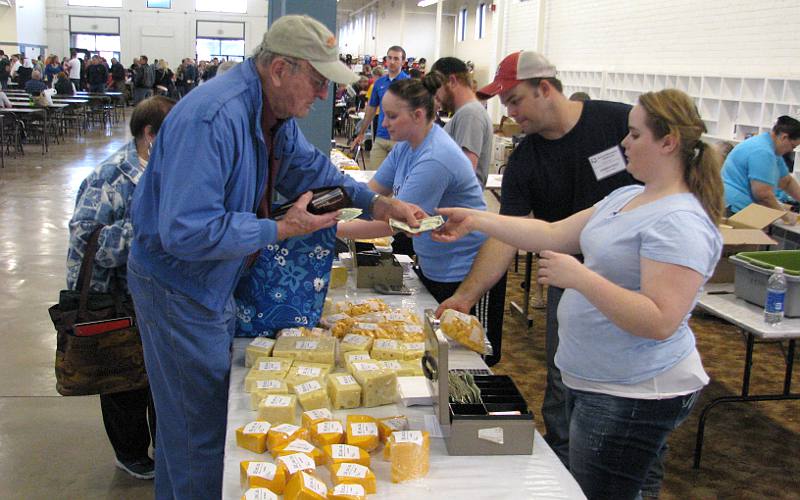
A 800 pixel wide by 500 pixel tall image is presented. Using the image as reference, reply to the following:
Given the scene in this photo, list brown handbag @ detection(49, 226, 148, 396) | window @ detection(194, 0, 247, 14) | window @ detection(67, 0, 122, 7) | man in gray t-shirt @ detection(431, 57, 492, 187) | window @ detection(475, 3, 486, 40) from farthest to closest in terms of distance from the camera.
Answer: window @ detection(194, 0, 247, 14), window @ detection(67, 0, 122, 7), window @ detection(475, 3, 486, 40), man in gray t-shirt @ detection(431, 57, 492, 187), brown handbag @ detection(49, 226, 148, 396)

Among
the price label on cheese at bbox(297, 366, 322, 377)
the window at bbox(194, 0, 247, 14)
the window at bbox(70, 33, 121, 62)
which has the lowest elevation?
the price label on cheese at bbox(297, 366, 322, 377)

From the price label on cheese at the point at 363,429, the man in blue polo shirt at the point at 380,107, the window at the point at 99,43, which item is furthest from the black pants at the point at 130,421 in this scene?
the window at the point at 99,43

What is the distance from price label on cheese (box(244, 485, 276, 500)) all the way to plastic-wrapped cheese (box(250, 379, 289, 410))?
0.45 metres

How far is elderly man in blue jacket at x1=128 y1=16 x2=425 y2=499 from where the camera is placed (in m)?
1.88

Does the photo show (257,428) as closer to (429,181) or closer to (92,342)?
(92,342)

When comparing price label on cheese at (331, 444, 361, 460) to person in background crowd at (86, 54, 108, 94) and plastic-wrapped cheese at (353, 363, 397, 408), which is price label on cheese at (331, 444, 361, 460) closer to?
plastic-wrapped cheese at (353, 363, 397, 408)

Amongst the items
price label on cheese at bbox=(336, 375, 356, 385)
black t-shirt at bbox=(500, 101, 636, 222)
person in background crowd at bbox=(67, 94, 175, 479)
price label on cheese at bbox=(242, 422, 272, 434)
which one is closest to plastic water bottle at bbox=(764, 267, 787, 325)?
black t-shirt at bbox=(500, 101, 636, 222)

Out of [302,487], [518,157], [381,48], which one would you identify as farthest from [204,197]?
[381,48]

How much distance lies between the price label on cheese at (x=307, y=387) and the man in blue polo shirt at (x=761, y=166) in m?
4.48

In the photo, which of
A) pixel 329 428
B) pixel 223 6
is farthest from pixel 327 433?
pixel 223 6

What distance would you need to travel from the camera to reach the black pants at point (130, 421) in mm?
3080

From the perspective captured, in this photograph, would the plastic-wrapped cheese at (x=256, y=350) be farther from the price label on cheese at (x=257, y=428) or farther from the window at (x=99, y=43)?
the window at (x=99, y=43)

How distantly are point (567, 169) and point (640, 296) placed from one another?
1.21 metres

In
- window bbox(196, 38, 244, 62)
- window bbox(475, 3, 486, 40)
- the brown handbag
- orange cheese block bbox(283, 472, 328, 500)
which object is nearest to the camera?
orange cheese block bbox(283, 472, 328, 500)
